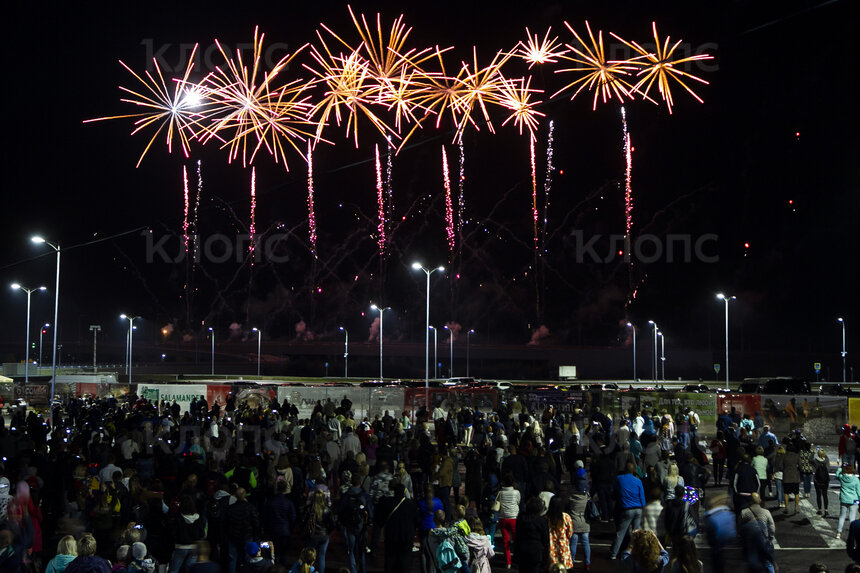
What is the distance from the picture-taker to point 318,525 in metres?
10.5

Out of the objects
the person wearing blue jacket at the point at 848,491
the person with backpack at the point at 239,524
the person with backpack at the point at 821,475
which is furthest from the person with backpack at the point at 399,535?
the person with backpack at the point at 821,475

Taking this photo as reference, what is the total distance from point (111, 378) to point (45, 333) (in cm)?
8929

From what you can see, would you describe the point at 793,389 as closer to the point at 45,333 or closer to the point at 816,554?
the point at 816,554

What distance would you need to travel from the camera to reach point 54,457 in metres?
14.5

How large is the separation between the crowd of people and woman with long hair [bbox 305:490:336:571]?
0.06 ft

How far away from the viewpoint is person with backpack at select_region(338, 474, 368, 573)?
11070 mm

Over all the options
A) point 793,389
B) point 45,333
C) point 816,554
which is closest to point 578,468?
point 816,554

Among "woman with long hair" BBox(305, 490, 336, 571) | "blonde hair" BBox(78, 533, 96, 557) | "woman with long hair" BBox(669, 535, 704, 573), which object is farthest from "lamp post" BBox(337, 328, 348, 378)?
"woman with long hair" BBox(669, 535, 704, 573)

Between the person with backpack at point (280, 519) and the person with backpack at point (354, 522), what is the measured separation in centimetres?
70

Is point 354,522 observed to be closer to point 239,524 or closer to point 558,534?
point 239,524

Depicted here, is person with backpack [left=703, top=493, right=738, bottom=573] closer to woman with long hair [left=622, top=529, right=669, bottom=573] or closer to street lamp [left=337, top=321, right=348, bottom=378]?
woman with long hair [left=622, top=529, right=669, bottom=573]

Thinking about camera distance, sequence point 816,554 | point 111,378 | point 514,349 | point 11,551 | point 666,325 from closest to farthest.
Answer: point 11,551 → point 816,554 → point 111,378 → point 666,325 → point 514,349

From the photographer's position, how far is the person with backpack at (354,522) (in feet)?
36.3

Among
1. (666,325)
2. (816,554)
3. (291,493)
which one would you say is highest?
(666,325)
